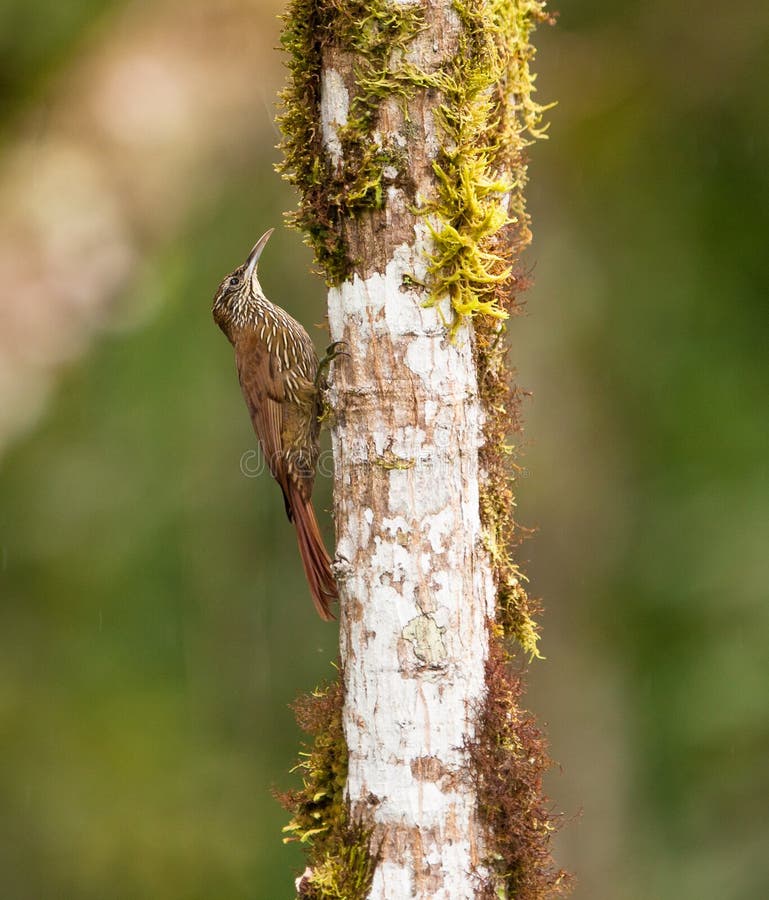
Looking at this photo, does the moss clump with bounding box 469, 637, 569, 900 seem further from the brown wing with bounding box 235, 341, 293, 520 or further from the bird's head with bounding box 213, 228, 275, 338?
the bird's head with bounding box 213, 228, 275, 338

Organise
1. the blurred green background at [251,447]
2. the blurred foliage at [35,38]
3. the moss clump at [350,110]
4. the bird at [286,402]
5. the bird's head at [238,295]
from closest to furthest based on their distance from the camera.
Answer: the moss clump at [350,110]
the bird at [286,402]
the bird's head at [238,295]
the blurred foliage at [35,38]
the blurred green background at [251,447]

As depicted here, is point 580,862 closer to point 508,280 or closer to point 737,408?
point 737,408

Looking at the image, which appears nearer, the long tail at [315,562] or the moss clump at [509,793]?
the moss clump at [509,793]

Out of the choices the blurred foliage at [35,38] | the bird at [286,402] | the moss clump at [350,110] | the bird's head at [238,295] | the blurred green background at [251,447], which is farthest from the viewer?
the blurred green background at [251,447]

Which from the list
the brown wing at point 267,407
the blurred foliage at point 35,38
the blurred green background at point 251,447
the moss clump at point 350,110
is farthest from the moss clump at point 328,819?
the blurred foliage at point 35,38

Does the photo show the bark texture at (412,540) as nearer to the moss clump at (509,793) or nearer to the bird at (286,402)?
the moss clump at (509,793)

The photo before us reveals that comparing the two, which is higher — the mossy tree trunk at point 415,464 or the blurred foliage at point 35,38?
the blurred foliage at point 35,38

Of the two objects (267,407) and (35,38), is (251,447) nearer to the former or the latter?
(35,38)

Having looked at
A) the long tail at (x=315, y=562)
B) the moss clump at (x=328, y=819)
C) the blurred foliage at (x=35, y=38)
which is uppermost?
the blurred foliage at (x=35, y=38)
